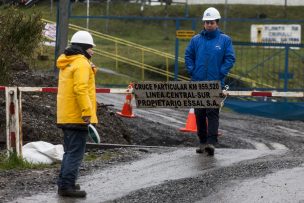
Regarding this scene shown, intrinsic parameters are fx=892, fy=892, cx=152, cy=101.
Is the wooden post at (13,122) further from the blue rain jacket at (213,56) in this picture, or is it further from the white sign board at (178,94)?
the blue rain jacket at (213,56)

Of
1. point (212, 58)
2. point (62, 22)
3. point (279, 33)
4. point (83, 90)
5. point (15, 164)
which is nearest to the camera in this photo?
point (83, 90)

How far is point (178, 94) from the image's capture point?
13383 millimetres

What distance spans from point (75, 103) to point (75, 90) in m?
0.17

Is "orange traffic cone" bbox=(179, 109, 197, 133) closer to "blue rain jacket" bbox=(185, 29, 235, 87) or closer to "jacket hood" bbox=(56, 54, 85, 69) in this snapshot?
"blue rain jacket" bbox=(185, 29, 235, 87)

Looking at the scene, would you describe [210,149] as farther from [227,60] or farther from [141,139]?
[141,139]

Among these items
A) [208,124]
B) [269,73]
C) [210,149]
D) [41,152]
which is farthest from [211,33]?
[269,73]

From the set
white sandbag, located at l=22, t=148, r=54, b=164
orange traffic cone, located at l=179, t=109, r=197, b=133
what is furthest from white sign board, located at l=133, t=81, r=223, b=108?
orange traffic cone, located at l=179, t=109, r=197, b=133

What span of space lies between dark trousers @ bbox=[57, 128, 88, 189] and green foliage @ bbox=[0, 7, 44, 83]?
5.30 m

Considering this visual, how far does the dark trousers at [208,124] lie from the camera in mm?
12969

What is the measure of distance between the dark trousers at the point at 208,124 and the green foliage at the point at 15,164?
2.45 metres

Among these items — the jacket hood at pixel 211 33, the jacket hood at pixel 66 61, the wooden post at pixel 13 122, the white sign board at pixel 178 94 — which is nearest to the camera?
the jacket hood at pixel 66 61

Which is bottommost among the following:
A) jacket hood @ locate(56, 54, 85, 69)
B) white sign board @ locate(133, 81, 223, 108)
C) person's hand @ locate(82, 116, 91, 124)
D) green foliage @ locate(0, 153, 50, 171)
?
green foliage @ locate(0, 153, 50, 171)

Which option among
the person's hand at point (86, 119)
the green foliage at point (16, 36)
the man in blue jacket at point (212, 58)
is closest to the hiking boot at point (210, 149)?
the man in blue jacket at point (212, 58)

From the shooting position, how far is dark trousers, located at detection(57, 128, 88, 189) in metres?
9.84
